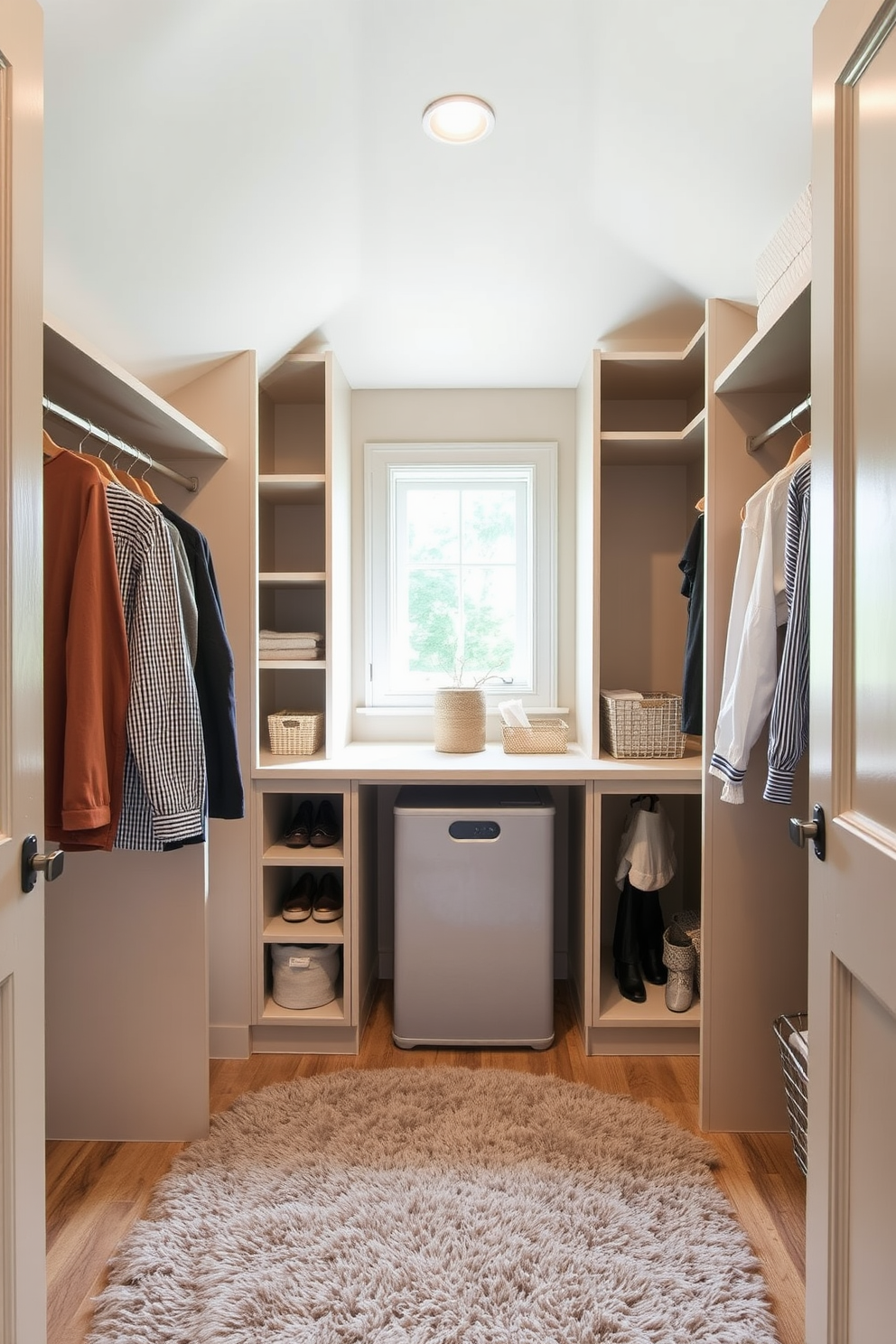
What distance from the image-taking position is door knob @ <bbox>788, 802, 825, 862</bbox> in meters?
1.13

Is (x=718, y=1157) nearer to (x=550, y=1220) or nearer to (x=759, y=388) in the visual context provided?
(x=550, y=1220)

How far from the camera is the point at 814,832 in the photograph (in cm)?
113

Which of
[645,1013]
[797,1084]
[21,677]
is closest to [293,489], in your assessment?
[21,677]

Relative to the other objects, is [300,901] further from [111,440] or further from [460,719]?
[111,440]

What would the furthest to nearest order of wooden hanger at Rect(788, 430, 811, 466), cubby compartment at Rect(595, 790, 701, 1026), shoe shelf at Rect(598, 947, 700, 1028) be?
cubby compartment at Rect(595, 790, 701, 1026)
shoe shelf at Rect(598, 947, 700, 1028)
wooden hanger at Rect(788, 430, 811, 466)

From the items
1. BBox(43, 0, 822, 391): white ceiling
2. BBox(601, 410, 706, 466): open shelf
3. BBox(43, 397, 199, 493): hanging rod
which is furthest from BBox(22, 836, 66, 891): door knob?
BBox(601, 410, 706, 466): open shelf

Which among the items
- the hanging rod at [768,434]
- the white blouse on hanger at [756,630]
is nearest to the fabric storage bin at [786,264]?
the hanging rod at [768,434]

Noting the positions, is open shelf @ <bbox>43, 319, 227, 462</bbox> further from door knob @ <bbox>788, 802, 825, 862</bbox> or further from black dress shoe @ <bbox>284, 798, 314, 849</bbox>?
door knob @ <bbox>788, 802, 825, 862</bbox>

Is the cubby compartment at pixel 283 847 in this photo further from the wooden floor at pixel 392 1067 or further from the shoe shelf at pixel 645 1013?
the shoe shelf at pixel 645 1013

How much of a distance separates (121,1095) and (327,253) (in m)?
2.25

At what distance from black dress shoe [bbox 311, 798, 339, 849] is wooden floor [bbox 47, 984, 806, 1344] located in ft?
2.05

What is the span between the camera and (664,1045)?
245 centimetres

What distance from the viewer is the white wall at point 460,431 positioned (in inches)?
120

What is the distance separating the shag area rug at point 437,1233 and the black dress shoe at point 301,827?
0.70 meters
